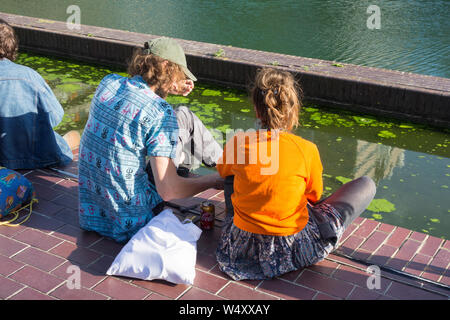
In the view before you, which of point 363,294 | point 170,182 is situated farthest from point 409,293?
point 170,182

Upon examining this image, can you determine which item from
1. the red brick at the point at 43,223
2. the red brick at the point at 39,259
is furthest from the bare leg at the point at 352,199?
the red brick at the point at 43,223

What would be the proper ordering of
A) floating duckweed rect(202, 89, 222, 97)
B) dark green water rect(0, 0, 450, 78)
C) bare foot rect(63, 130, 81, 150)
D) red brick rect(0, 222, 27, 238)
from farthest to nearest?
dark green water rect(0, 0, 450, 78) → floating duckweed rect(202, 89, 222, 97) → bare foot rect(63, 130, 81, 150) → red brick rect(0, 222, 27, 238)

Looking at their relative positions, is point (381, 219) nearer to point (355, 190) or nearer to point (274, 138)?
point (355, 190)

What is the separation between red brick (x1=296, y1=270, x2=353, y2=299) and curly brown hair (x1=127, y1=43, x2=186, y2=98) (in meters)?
1.25

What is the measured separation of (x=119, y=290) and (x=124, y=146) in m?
0.74

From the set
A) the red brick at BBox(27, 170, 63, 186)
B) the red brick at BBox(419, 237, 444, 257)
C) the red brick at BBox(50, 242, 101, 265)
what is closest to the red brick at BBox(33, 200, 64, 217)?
the red brick at BBox(27, 170, 63, 186)

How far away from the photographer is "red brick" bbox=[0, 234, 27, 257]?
2938 mm

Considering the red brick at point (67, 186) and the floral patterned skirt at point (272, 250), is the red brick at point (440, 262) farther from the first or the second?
the red brick at point (67, 186)

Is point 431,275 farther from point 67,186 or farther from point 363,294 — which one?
point 67,186

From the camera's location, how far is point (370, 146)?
16.6 ft

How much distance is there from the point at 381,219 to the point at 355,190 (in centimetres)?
102

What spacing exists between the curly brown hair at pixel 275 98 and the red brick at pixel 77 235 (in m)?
1.30

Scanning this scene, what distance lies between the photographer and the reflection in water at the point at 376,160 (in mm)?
4562

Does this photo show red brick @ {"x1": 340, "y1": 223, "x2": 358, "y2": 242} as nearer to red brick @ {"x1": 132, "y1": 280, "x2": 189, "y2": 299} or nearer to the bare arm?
the bare arm
